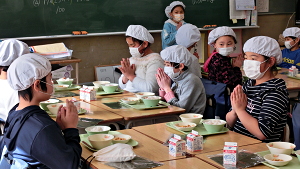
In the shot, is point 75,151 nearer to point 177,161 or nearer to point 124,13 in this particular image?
point 177,161

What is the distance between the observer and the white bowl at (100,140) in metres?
2.33

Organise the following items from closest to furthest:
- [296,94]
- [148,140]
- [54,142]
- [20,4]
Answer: [54,142] < [148,140] < [296,94] < [20,4]

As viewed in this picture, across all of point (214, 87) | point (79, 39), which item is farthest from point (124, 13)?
point (214, 87)

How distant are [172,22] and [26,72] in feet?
14.8

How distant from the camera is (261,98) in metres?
2.78

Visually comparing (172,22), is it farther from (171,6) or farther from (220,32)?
(220,32)

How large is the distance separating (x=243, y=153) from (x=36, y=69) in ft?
3.82

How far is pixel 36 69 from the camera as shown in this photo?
2.13m

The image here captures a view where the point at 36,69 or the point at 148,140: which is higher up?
the point at 36,69

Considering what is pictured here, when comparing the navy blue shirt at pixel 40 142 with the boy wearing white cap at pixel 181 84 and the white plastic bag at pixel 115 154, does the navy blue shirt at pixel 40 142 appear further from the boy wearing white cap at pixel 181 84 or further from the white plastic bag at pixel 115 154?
the boy wearing white cap at pixel 181 84

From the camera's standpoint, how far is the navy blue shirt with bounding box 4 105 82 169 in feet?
6.45

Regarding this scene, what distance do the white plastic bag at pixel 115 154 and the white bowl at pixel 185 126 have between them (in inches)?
22.7

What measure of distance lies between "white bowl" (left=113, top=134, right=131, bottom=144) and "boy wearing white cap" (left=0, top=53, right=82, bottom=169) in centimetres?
32

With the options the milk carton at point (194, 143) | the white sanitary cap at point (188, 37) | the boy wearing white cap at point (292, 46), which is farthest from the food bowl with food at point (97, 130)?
the boy wearing white cap at point (292, 46)
